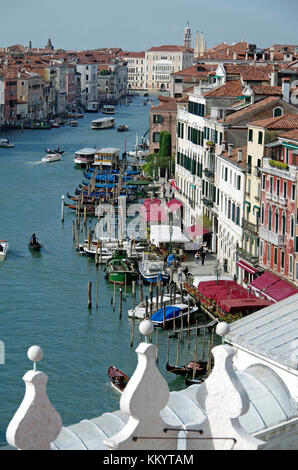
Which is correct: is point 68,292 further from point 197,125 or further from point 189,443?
point 189,443

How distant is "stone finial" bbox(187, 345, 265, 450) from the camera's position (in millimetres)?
3010

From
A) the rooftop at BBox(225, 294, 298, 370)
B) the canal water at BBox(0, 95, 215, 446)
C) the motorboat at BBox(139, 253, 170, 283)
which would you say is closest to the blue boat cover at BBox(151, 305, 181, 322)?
the canal water at BBox(0, 95, 215, 446)

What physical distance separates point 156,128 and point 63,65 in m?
43.2

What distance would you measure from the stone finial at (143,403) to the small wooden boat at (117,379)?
861 centimetres

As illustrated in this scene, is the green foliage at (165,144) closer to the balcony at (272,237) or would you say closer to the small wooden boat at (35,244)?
the small wooden boat at (35,244)

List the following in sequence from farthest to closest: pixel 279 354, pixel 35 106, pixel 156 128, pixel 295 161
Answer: pixel 35 106 < pixel 156 128 < pixel 295 161 < pixel 279 354

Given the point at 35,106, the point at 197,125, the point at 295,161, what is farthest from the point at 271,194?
the point at 35,106

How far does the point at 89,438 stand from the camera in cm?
355

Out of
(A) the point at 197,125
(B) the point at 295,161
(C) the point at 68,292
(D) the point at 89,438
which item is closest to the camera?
(D) the point at 89,438

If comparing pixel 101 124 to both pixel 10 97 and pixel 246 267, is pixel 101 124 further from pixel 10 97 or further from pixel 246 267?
pixel 246 267

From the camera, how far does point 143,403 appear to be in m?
2.91

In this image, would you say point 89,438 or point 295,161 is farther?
point 295,161

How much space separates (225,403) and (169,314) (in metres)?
11.8

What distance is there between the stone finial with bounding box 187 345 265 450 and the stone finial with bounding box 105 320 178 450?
16cm
